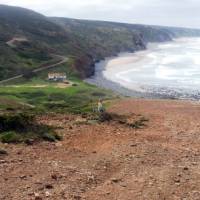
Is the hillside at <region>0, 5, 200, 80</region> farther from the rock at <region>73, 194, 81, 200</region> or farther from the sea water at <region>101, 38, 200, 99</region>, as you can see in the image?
the rock at <region>73, 194, 81, 200</region>

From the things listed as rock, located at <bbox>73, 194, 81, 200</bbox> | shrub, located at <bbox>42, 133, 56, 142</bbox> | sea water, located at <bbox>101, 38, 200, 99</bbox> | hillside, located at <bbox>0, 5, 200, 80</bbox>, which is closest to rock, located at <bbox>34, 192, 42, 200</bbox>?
rock, located at <bbox>73, 194, 81, 200</bbox>

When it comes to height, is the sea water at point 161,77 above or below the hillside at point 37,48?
below

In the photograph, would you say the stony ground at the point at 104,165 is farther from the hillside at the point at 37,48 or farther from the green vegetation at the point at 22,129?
the hillside at the point at 37,48

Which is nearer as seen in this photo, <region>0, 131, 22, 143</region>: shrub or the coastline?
<region>0, 131, 22, 143</region>: shrub

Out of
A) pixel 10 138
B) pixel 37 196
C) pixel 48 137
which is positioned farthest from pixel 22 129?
pixel 37 196

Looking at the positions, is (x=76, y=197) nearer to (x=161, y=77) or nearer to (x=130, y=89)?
(x=130, y=89)

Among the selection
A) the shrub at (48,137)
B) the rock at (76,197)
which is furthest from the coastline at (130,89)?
the rock at (76,197)

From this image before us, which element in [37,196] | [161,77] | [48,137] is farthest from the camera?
[161,77]

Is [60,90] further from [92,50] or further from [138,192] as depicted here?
[92,50]
